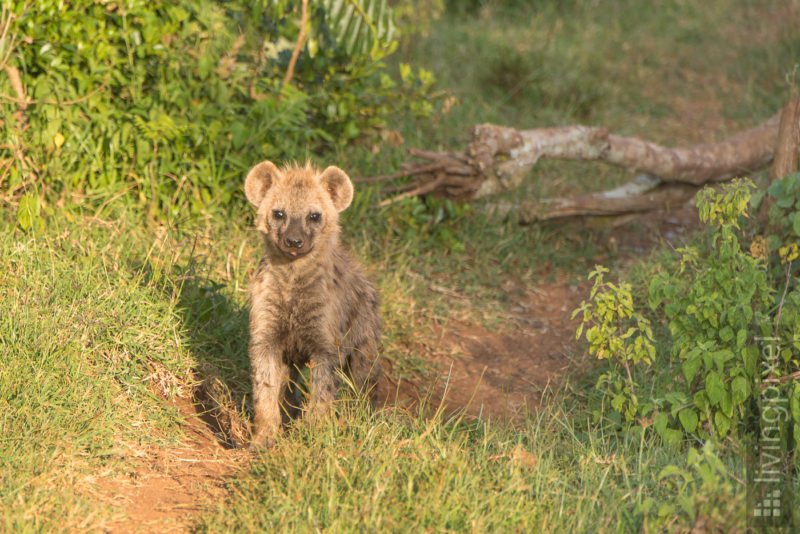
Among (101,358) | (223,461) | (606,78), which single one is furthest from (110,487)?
(606,78)

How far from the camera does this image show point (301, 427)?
4.18 metres

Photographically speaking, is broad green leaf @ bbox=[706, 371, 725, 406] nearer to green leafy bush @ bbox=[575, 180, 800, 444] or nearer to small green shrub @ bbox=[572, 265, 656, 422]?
green leafy bush @ bbox=[575, 180, 800, 444]

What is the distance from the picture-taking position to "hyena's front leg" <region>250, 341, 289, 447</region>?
4.41m

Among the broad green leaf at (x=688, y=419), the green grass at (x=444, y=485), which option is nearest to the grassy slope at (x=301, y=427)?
the green grass at (x=444, y=485)

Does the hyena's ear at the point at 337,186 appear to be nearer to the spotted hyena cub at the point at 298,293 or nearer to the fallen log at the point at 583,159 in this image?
the spotted hyena cub at the point at 298,293

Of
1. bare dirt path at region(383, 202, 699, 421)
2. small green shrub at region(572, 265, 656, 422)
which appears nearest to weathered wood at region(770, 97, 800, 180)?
bare dirt path at region(383, 202, 699, 421)

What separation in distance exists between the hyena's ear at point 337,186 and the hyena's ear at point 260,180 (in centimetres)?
21

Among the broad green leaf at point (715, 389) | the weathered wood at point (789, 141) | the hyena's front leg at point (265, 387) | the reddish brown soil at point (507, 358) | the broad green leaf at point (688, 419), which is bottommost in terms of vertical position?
the reddish brown soil at point (507, 358)

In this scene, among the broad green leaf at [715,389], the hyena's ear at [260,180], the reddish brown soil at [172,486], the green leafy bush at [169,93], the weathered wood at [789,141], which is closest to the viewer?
the reddish brown soil at [172,486]

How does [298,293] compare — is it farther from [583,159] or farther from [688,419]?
[583,159]

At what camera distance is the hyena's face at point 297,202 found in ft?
14.7

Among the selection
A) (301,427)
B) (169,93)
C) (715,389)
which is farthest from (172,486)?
(169,93)

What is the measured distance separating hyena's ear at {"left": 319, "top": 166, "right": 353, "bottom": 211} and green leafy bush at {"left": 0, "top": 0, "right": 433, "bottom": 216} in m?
1.30

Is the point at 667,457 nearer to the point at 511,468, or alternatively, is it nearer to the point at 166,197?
the point at 511,468
